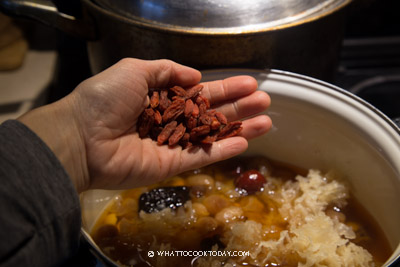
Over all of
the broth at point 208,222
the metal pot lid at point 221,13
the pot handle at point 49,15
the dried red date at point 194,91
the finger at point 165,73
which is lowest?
the broth at point 208,222

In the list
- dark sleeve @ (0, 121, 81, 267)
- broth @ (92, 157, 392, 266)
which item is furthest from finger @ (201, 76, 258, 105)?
dark sleeve @ (0, 121, 81, 267)

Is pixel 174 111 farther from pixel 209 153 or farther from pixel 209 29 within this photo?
pixel 209 29

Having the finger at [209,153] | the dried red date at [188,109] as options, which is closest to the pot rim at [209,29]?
the dried red date at [188,109]

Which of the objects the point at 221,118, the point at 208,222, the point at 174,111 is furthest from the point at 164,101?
the point at 208,222

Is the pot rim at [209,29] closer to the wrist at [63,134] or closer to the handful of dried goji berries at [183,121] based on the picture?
the handful of dried goji berries at [183,121]

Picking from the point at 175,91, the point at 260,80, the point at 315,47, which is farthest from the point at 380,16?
the point at 175,91

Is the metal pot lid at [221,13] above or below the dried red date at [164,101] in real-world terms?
above
